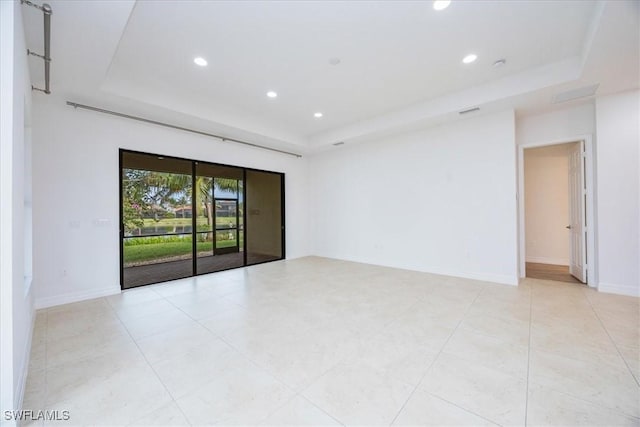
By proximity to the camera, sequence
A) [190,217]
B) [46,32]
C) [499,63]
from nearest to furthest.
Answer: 1. [46,32]
2. [499,63]
3. [190,217]

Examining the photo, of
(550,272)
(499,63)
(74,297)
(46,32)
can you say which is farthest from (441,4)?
(74,297)

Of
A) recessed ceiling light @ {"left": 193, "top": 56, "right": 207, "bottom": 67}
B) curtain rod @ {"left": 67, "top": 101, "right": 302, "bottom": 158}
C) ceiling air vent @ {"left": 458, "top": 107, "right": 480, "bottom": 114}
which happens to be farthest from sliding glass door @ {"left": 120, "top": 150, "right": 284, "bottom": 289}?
ceiling air vent @ {"left": 458, "top": 107, "right": 480, "bottom": 114}

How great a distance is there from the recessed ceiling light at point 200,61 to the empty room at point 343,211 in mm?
104

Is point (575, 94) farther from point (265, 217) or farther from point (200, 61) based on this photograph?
point (265, 217)

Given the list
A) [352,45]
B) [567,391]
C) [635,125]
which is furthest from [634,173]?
[352,45]

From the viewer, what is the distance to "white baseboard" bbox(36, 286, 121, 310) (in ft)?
11.6

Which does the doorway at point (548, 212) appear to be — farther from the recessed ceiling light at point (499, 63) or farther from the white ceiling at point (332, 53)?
the recessed ceiling light at point (499, 63)

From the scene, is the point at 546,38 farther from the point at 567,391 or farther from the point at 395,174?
the point at 567,391

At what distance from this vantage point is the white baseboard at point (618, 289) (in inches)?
148

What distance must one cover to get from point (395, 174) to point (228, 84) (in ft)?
12.6

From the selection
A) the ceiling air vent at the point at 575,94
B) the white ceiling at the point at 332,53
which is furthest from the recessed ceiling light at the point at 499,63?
the ceiling air vent at the point at 575,94

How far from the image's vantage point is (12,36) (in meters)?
1.64

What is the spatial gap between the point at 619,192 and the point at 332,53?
4751 mm

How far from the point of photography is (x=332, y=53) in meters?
3.28
